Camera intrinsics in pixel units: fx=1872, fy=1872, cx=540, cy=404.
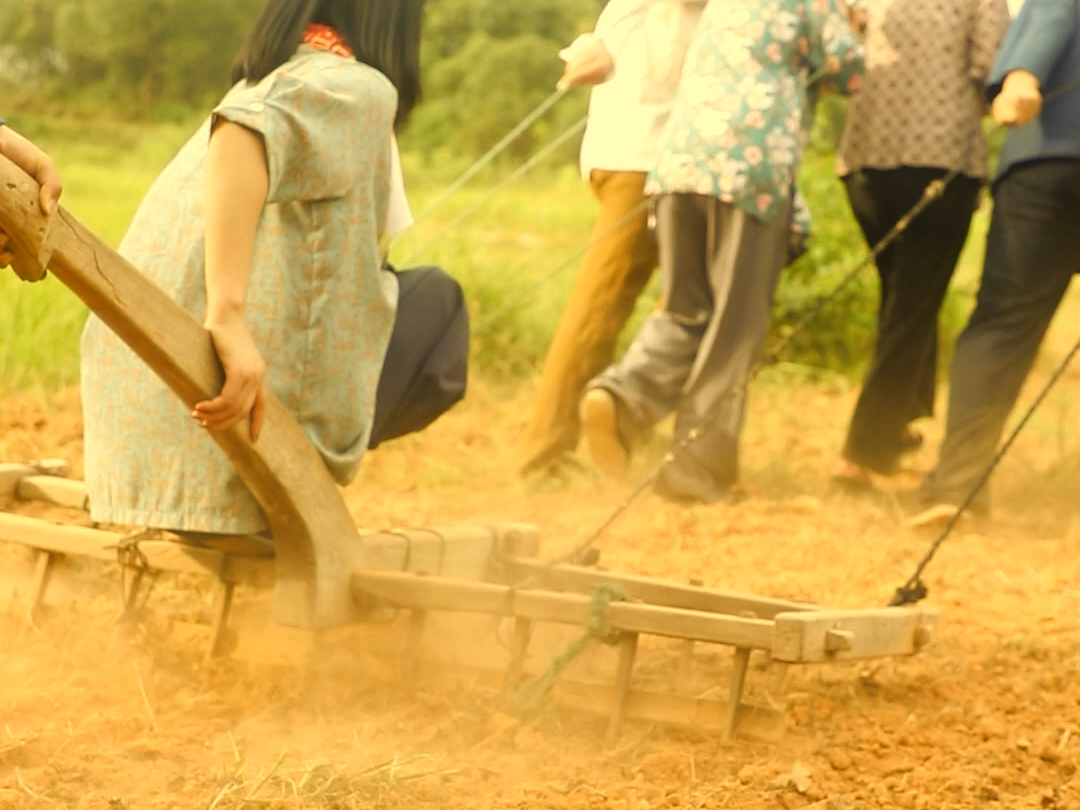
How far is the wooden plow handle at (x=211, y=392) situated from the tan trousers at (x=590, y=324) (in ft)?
7.64

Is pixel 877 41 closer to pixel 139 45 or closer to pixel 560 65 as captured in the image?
pixel 560 65

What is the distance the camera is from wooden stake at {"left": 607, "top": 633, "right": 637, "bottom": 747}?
309 centimetres

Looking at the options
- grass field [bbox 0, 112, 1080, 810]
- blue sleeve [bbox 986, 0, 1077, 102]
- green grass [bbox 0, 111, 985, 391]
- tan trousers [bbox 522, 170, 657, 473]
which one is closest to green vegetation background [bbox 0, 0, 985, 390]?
green grass [bbox 0, 111, 985, 391]

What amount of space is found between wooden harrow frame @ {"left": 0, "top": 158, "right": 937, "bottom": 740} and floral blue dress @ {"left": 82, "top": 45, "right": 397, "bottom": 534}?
0.33ft

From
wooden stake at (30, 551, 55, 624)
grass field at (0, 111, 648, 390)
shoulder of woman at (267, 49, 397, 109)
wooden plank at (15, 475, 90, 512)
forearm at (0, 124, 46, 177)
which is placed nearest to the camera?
forearm at (0, 124, 46, 177)

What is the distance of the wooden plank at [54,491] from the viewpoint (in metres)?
3.64

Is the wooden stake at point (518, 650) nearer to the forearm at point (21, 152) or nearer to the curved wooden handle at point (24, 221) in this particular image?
the curved wooden handle at point (24, 221)

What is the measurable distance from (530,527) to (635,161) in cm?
177

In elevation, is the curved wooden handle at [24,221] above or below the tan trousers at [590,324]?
above

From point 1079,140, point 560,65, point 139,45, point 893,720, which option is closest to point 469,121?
point 560,65

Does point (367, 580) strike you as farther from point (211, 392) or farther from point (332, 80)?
point (332, 80)

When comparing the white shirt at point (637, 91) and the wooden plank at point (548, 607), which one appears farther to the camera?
the white shirt at point (637, 91)

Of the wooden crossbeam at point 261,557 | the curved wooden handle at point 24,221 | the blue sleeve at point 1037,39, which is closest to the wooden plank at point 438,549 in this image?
the wooden crossbeam at point 261,557

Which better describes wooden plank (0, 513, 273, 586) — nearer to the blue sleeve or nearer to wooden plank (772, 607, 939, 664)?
wooden plank (772, 607, 939, 664)
